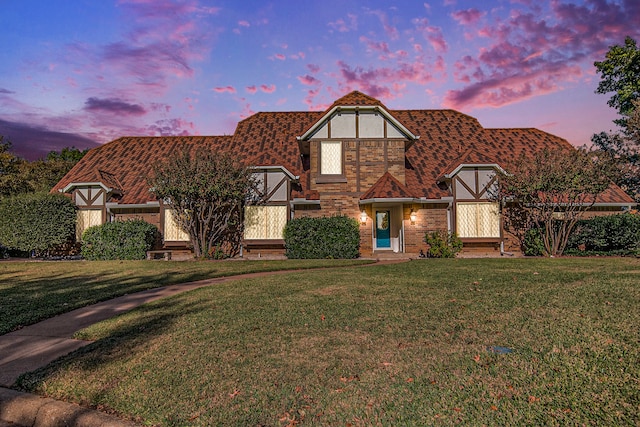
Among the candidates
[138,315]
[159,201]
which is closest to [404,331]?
[138,315]

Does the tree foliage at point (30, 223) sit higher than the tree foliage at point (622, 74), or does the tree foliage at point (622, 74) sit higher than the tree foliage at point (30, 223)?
the tree foliage at point (622, 74)

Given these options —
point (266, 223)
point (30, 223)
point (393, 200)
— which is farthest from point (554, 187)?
point (30, 223)

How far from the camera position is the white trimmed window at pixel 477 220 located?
769 inches

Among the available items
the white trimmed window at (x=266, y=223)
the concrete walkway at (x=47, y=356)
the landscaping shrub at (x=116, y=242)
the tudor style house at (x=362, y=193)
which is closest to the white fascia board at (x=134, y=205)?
the tudor style house at (x=362, y=193)

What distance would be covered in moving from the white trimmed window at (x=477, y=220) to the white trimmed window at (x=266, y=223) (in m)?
8.86

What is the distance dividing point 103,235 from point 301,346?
15673 millimetres

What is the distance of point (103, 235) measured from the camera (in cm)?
1744

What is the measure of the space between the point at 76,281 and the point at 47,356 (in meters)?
6.92

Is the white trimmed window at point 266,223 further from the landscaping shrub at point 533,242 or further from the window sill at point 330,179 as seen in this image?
the landscaping shrub at point 533,242

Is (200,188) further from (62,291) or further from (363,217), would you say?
(363,217)

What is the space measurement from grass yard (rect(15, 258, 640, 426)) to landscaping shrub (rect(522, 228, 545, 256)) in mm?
11480

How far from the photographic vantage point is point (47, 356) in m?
5.00

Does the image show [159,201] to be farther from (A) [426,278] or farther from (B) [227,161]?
(A) [426,278]

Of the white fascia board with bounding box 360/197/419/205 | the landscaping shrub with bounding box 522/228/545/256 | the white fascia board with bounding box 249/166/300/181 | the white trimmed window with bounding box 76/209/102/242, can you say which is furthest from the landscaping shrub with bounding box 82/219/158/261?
the landscaping shrub with bounding box 522/228/545/256
